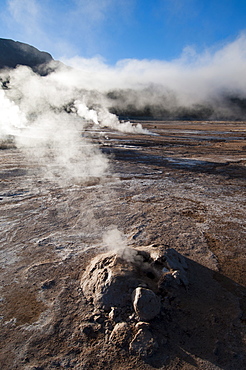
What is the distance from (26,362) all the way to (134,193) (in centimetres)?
466

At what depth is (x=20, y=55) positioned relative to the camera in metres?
89.8

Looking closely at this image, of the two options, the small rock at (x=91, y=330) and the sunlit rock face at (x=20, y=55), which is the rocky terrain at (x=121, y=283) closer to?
the small rock at (x=91, y=330)

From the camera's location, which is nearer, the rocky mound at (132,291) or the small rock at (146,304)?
the rocky mound at (132,291)

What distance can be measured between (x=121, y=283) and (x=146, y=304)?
1.23 feet

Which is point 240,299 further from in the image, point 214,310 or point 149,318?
point 149,318

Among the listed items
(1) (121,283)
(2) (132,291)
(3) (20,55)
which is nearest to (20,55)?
(3) (20,55)

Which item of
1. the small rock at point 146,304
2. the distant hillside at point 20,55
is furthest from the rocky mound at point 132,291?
the distant hillside at point 20,55

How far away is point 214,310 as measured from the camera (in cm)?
259

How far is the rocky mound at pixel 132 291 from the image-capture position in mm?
2242

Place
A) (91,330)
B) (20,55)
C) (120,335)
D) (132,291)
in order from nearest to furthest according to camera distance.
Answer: (120,335) < (91,330) < (132,291) < (20,55)

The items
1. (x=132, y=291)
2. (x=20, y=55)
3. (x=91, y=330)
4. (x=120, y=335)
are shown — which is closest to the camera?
(x=120, y=335)

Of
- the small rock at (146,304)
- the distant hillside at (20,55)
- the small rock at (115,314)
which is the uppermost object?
the distant hillside at (20,55)

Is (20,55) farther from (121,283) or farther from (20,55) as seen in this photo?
(121,283)

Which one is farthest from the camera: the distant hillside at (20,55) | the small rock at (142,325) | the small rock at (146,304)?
the distant hillside at (20,55)
